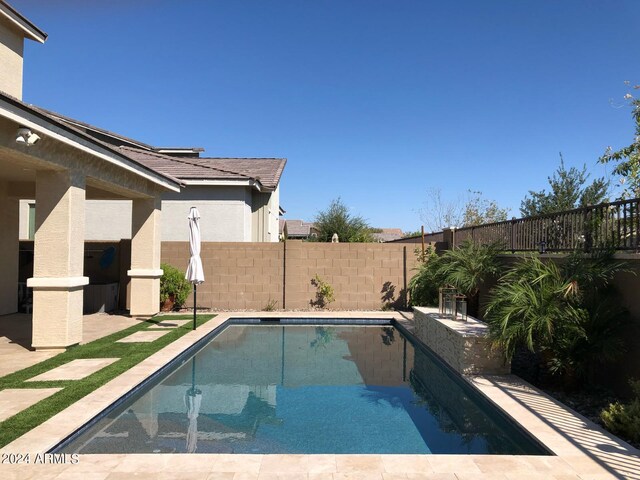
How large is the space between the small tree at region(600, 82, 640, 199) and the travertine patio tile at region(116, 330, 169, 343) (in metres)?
10.7

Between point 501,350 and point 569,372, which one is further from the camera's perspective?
point 501,350

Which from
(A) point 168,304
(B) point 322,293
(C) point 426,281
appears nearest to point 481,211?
(C) point 426,281

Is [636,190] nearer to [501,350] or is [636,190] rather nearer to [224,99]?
[501,350]

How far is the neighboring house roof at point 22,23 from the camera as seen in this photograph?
1066 centimetres

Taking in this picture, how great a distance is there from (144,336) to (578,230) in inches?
356

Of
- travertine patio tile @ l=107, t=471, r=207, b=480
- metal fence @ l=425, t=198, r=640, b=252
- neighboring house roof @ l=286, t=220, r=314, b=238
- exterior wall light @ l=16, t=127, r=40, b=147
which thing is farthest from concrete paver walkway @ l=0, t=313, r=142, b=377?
neighboring house roof @ l=286, t=220, r=314, b=238

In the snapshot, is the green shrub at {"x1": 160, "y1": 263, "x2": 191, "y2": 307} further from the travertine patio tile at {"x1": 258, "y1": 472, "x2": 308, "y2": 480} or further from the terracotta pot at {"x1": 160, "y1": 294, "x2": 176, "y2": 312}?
the travertine patio tile at {"x1": 258, "y1": 472, "x2": 308, "y2": 480}

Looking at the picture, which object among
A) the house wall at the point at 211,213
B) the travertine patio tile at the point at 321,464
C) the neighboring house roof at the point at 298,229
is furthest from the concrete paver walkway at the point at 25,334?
the neighboring house roof at the point at 298,229

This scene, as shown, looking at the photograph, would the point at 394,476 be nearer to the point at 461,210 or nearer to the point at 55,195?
the point at 55,195

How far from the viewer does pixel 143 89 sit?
17344mm

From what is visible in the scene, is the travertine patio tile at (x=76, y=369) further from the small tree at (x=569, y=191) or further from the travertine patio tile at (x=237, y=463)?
the small tree at (x=569, y=191)

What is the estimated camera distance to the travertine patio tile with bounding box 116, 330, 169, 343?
945cm

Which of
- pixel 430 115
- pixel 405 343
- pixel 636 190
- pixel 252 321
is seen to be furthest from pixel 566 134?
pixel 252 321

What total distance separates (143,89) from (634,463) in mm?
18438
